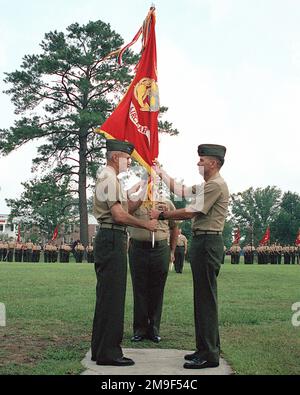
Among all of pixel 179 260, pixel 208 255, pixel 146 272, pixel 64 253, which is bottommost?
pixel 146 272

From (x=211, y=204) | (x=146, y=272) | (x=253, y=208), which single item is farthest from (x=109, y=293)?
(x=253, y=208)

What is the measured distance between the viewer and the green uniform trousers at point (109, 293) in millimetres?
5633

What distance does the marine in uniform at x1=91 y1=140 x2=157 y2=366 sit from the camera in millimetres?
5629

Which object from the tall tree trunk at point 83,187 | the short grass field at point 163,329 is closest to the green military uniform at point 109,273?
the short grass field at point 163,329

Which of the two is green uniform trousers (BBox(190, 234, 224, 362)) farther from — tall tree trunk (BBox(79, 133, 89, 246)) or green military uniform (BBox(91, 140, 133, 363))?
tall tree trunk (BBox(79, 133, 89, 246))

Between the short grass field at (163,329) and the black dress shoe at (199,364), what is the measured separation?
190 mm

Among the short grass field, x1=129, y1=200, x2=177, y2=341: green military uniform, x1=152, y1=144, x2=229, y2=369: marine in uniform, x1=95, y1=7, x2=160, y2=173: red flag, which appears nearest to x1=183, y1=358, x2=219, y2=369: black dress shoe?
x1=152, y1=144, x2=229, y2=369: marine in uniform

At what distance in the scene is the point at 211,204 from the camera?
581 centimetres

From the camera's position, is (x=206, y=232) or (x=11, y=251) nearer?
(x=206, y=232)

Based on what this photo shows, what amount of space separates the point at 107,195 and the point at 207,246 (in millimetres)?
1089

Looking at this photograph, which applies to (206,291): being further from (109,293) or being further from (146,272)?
(146,272)

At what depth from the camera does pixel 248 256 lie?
1565 inches

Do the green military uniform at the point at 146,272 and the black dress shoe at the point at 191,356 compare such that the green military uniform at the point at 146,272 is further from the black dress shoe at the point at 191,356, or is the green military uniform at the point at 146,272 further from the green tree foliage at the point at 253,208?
the green tree foliage at the point at 253,208

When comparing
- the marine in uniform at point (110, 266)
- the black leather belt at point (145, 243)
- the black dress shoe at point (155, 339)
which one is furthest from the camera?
the black leather belt at point (145, 243)
